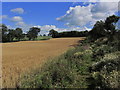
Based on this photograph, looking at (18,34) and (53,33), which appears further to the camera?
(53,33)

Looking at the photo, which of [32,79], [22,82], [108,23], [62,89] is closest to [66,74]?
[62,89]

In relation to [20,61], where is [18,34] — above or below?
above

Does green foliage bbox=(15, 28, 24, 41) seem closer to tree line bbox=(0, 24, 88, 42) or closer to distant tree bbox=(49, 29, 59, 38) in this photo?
tree line bbox=(0, 24, 88, 42)

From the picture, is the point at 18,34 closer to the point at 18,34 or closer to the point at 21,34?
the point at 18,34

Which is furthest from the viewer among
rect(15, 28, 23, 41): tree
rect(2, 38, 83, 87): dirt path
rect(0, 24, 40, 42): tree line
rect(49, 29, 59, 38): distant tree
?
rect(49, 29, 59, 38): distant tree

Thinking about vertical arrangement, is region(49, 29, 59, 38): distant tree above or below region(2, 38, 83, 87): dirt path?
above

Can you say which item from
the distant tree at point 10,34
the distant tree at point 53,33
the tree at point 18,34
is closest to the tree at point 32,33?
the tree at point 18,34

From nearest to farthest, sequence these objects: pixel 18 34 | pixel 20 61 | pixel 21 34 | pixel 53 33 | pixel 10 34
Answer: pixel 20 61 < pixel 10 34 < pixel 18 34 < pixel 21 34 < pixel 53 33

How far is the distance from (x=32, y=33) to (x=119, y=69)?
6318 centimetres

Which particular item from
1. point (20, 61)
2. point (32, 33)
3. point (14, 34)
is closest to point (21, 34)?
point (14, 34)

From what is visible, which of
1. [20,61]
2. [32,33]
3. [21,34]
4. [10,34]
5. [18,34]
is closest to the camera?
[20,61]

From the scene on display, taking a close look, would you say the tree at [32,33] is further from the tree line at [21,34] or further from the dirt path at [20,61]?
the dirt path at [20,61]

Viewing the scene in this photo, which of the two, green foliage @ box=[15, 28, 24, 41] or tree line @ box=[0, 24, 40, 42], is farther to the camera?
green foliage @ box=[15, 28, 24, 41]

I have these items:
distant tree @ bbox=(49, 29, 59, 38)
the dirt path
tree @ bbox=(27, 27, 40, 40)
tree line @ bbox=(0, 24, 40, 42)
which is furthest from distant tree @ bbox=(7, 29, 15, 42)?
the dirt path
